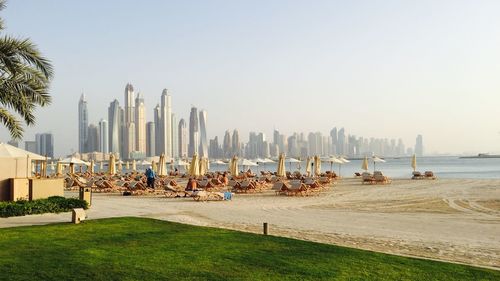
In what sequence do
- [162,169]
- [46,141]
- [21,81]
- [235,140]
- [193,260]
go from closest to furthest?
[193,260]
[21,81]
[162,169]
[46,141]
[235,140]

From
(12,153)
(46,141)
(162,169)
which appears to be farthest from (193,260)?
Answer: (46,141)

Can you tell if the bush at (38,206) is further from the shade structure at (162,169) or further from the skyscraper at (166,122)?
the skyscraper at (166,122)

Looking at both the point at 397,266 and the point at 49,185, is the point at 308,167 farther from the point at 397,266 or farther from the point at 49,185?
the point at 397,266

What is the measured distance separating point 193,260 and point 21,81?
302 inches

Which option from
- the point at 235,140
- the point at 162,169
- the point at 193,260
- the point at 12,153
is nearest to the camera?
the point at 193,260

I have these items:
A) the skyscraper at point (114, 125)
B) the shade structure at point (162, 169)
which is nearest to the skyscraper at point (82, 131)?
the skyscraper at point (114, 125)

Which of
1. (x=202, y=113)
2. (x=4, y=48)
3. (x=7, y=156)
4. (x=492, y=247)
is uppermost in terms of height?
(x=202, y=113)

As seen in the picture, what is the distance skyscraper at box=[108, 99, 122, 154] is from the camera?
554 ft

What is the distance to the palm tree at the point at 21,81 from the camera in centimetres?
1157

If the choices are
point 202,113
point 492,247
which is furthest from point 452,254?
point 202,113

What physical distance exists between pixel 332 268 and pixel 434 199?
12959 mm

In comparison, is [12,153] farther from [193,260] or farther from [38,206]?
[193,260]

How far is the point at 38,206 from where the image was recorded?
1311 centimetres

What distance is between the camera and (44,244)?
8.19 m
